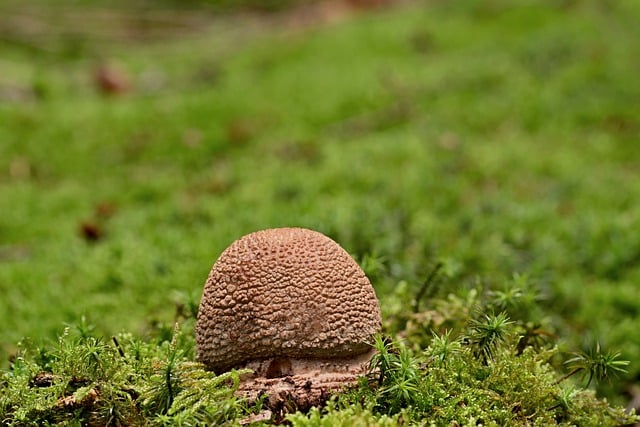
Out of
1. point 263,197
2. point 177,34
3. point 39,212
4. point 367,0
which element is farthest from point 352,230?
point 177,34

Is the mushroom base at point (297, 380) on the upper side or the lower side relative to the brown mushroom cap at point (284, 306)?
lower

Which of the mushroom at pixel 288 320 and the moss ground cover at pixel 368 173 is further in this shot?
the moss ground cover at pixel 368 173

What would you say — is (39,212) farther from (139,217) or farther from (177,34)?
(177,34)

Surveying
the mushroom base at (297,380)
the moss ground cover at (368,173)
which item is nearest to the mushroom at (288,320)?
the mushroom base at (297,380)

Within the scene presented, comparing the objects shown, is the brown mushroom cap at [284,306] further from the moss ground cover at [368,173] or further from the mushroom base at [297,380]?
the moss ground cover at [368,173]

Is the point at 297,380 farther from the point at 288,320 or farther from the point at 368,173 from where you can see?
the point at 368,173

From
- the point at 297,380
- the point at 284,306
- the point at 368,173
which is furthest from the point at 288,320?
the point at 368,173
